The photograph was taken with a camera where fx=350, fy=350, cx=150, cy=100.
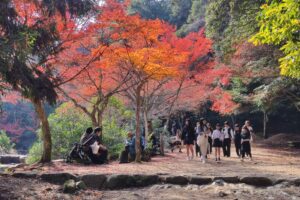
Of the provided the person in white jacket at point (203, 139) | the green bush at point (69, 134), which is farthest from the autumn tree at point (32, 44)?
the person in white jacket at point (203, 139)

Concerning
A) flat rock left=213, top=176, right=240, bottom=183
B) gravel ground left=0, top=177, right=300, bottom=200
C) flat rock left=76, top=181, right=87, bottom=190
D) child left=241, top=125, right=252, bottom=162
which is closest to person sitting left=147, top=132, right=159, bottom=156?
child left=241, top=125, right=252, bottom=162

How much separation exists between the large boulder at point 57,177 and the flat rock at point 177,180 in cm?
213

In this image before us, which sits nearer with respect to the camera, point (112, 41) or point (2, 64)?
point (2, 64)

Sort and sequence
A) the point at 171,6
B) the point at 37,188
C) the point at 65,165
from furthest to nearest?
1. the point at 171,6
2. the point at 65,165
3. the point at 37,188

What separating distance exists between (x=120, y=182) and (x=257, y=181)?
3.00 meters

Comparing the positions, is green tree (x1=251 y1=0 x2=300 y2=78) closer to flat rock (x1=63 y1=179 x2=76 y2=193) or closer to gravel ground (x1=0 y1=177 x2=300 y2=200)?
gravel ground (x1=0 y1=177 x2=300 y2=200)

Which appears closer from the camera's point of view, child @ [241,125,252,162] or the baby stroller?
the baby stroller

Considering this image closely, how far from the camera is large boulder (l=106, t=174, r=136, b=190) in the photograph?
25.9ft

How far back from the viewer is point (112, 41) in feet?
43.0

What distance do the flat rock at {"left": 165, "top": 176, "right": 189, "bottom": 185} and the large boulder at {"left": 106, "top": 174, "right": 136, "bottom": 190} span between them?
80 centimetres

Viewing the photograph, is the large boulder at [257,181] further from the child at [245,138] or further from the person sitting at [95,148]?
the person sitting at [95,148]

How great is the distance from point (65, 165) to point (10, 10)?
199 inches

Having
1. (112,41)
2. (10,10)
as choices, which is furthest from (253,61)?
(10,10)

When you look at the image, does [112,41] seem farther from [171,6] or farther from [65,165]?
[171,6]
